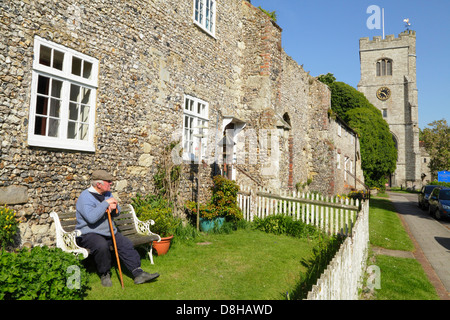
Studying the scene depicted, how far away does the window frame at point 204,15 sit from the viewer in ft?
30.8

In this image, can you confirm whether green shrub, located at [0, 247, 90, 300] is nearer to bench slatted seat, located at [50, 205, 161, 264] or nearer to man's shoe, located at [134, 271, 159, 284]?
bench slatted seat, located at [50, 205, 161, 264]

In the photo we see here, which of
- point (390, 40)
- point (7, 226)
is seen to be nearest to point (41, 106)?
point (7, 226)

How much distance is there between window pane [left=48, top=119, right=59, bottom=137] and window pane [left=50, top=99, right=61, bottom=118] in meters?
0.11

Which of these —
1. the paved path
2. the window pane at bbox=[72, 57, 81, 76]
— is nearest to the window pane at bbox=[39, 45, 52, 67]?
the window pane at bbox=[72, 57, 81, 76]

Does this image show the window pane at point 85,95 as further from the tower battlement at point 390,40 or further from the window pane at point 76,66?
the tower battlement at point 390,40

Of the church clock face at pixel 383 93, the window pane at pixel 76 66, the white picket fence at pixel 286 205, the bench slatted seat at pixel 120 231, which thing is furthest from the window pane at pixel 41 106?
the church clock face at pixel 383 93

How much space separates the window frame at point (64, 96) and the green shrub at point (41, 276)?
2221mm

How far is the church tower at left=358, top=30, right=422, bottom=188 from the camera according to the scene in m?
49.9

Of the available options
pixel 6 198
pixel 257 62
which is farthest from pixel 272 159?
pixel 6 198

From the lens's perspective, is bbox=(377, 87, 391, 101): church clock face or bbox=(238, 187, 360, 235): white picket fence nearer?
bbox=(238, 187, 360, 235): white picket fence

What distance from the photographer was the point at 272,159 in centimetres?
1143

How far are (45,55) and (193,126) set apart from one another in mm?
4507

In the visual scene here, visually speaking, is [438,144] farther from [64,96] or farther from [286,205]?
[64,96]

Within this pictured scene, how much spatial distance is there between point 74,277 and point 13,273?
67 centimetres
